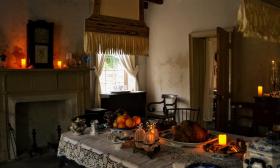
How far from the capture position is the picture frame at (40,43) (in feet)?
15.2

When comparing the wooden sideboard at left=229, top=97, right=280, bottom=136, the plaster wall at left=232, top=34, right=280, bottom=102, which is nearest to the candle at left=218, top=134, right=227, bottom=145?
the wooden sideboard at left=229, top=97, right=280, bottom=136

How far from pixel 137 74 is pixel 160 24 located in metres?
1.29

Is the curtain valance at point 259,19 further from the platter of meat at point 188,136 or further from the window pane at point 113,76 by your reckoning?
the window pane at point 113,76

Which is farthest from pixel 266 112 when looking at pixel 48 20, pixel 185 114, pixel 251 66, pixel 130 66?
pixel 48 20

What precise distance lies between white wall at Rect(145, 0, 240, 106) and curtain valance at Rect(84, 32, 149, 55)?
3.16 metres

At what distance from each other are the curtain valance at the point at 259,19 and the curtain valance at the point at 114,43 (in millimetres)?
957

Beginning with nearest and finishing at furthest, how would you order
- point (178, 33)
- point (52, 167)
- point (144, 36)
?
point (144, 36) < point (52, 167) < point (178, 33)

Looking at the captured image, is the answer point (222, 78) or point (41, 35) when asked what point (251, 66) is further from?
point (41, 35)

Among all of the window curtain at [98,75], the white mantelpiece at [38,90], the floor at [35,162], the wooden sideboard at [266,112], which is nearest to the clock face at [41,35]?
the white mantelpiece at [38,90]

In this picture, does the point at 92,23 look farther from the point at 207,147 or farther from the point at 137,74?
the point at 137,74

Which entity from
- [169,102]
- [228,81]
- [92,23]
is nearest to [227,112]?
[228,81]

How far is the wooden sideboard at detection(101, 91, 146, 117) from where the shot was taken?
5785mm

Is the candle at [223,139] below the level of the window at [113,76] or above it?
below

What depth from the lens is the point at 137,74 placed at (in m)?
6.68
